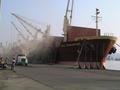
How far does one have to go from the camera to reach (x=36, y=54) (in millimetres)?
91938

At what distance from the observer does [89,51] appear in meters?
64.6

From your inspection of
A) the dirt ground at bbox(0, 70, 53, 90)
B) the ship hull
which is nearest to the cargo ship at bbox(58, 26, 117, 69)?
the ship hull

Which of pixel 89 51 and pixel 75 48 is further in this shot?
pixel 75 48

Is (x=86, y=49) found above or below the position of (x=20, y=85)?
above

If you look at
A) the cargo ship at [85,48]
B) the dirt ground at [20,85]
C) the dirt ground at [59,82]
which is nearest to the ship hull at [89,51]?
the cargo ship at [85,48]

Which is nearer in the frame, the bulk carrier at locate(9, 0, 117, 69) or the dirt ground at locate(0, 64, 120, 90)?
the dirt ground at locate(0, 64, 120, 90)

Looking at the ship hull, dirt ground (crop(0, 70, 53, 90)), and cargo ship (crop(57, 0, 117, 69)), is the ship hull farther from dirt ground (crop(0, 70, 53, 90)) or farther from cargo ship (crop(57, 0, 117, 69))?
dirt ground (crop(0, 70, 53, 90))

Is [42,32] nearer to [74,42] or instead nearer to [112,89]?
[74,42]

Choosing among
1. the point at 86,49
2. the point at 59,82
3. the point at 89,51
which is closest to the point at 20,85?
the point at 59,82

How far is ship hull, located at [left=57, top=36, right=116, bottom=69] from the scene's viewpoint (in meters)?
61.2

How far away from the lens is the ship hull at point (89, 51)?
2408 inches

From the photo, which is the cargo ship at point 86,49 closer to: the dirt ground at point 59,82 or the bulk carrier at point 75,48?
the bulk carrier at point 75,48

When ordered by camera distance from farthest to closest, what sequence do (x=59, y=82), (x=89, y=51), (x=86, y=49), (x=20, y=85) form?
1. (x=86, y=49)
2. (x=89, y=51)
3. (x=59, y=82)
4. (x=20, y=85)

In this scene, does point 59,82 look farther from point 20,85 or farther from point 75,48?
point 75,48
